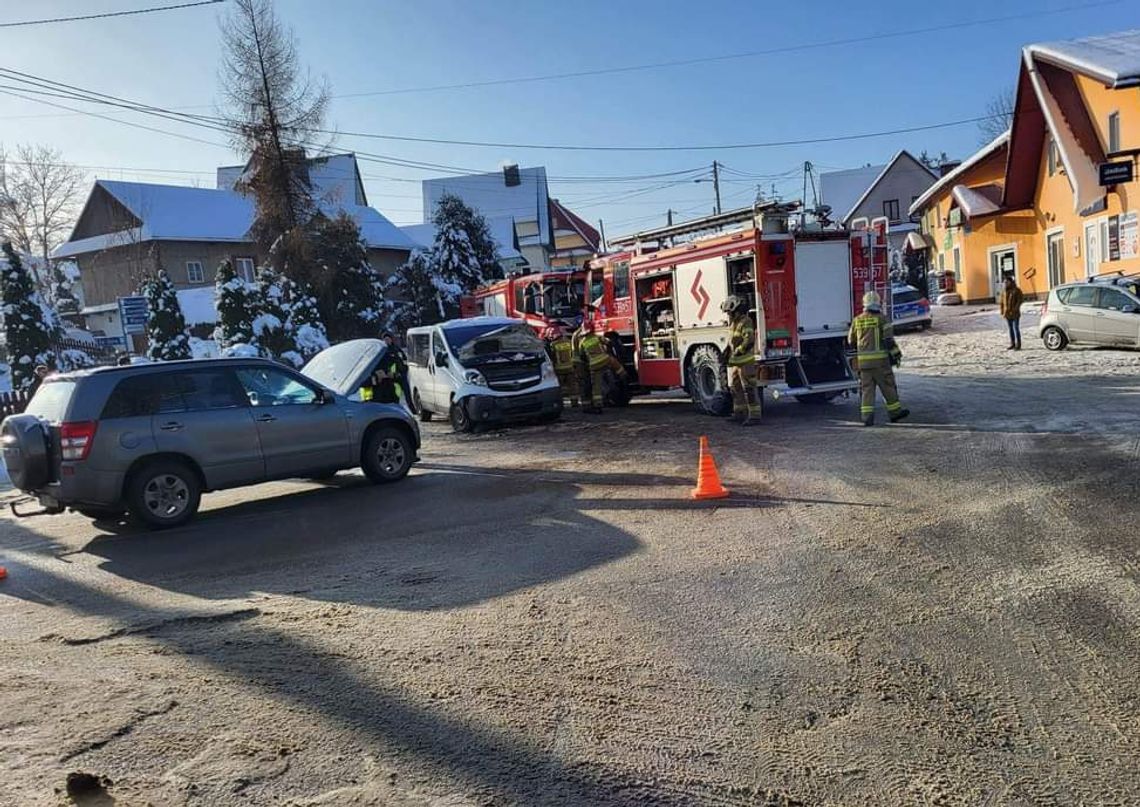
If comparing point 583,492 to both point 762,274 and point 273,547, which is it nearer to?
point 273,547

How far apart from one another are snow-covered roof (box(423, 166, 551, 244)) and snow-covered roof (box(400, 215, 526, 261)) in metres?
2.37

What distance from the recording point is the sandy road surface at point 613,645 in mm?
3203

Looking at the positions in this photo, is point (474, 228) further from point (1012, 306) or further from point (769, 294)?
point (769, 294)

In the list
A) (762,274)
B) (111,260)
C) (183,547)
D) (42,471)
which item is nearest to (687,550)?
(183,547)

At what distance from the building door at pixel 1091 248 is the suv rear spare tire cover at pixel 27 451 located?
2677cm

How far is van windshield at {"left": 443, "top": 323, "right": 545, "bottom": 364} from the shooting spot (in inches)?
549

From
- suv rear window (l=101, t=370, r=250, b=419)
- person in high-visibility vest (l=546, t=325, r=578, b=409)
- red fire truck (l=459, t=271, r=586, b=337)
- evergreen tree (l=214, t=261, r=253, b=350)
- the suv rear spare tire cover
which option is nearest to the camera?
the suv rear spare tire cover

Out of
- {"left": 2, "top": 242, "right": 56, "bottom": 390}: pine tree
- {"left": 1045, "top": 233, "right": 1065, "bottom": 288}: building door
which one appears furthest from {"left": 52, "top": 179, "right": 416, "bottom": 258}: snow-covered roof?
{"left": 1045, "top": 233, "right": 1065, "bottom": 288}: building door

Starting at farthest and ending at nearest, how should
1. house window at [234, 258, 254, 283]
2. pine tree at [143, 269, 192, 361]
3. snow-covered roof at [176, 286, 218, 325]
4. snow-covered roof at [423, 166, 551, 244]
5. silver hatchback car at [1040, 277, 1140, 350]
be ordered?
snow-covered roof at [423, 166, 551, 244] → house window at [234, 258, 254, 283] → snow-covered roof at [176, 286, 218, 325] → pine tree at [143, 269, 192, 361] → silver hatchback car at [1040, 277, 1140, 350]

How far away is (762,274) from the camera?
472 inches

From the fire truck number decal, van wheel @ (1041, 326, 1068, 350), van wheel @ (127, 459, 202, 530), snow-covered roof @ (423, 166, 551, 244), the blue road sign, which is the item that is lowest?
van wheel @ (127, 459, 202, 530)

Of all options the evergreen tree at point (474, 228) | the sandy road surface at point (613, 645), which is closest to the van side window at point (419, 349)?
the sandy road surface at point (613, 645)

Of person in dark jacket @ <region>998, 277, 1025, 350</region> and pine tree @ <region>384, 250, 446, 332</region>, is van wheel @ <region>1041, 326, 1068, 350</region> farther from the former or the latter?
pine tree @ <region>384, 250, 446, 332</region>

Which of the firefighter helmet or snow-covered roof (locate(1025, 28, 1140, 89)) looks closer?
the firefighter helmet
